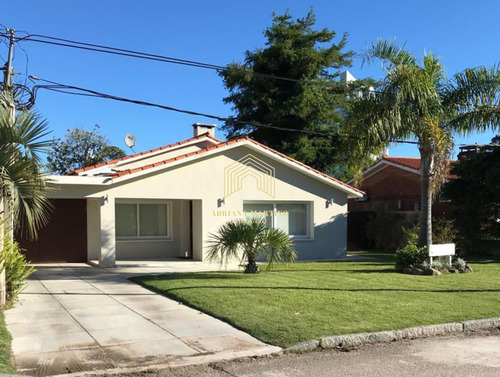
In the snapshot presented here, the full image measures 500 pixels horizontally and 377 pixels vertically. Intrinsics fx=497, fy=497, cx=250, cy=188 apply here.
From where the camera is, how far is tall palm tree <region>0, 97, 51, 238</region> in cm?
809

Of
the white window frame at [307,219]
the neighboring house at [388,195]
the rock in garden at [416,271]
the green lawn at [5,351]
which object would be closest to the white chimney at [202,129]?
the white window frame at [307,219]

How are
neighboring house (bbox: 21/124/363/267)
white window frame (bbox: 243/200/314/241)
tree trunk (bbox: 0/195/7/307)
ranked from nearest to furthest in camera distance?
1. tree trunk (bbox: 0/195/7/307)
2. neighboring house (bbox: 21/124/363/267)
3. white window frame (bbox: 243/200/314/241)

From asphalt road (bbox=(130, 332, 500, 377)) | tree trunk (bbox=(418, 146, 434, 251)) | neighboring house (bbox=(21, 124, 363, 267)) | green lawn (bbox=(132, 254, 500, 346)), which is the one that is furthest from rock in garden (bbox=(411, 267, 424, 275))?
asphalt road (bbox=(130, 332, 500, 377))

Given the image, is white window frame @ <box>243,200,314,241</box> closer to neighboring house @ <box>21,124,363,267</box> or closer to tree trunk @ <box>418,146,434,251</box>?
neighboring house @ <box>21,124,363,267</box>

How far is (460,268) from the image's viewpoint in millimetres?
14297

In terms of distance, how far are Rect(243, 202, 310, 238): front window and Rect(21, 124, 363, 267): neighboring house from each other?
4 cm

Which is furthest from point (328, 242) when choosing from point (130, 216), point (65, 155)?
point (65, 155)

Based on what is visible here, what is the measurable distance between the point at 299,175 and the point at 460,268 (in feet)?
21.6

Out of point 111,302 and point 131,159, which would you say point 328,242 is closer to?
point 131,159

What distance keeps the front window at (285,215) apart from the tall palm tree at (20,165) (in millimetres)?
9965

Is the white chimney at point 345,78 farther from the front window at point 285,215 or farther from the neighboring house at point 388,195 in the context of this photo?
the front window at point 285,215

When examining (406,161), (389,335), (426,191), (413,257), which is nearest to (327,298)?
(389,335)

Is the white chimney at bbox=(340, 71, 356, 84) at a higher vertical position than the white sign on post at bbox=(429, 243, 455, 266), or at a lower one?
higher

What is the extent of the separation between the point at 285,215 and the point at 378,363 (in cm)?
1245
